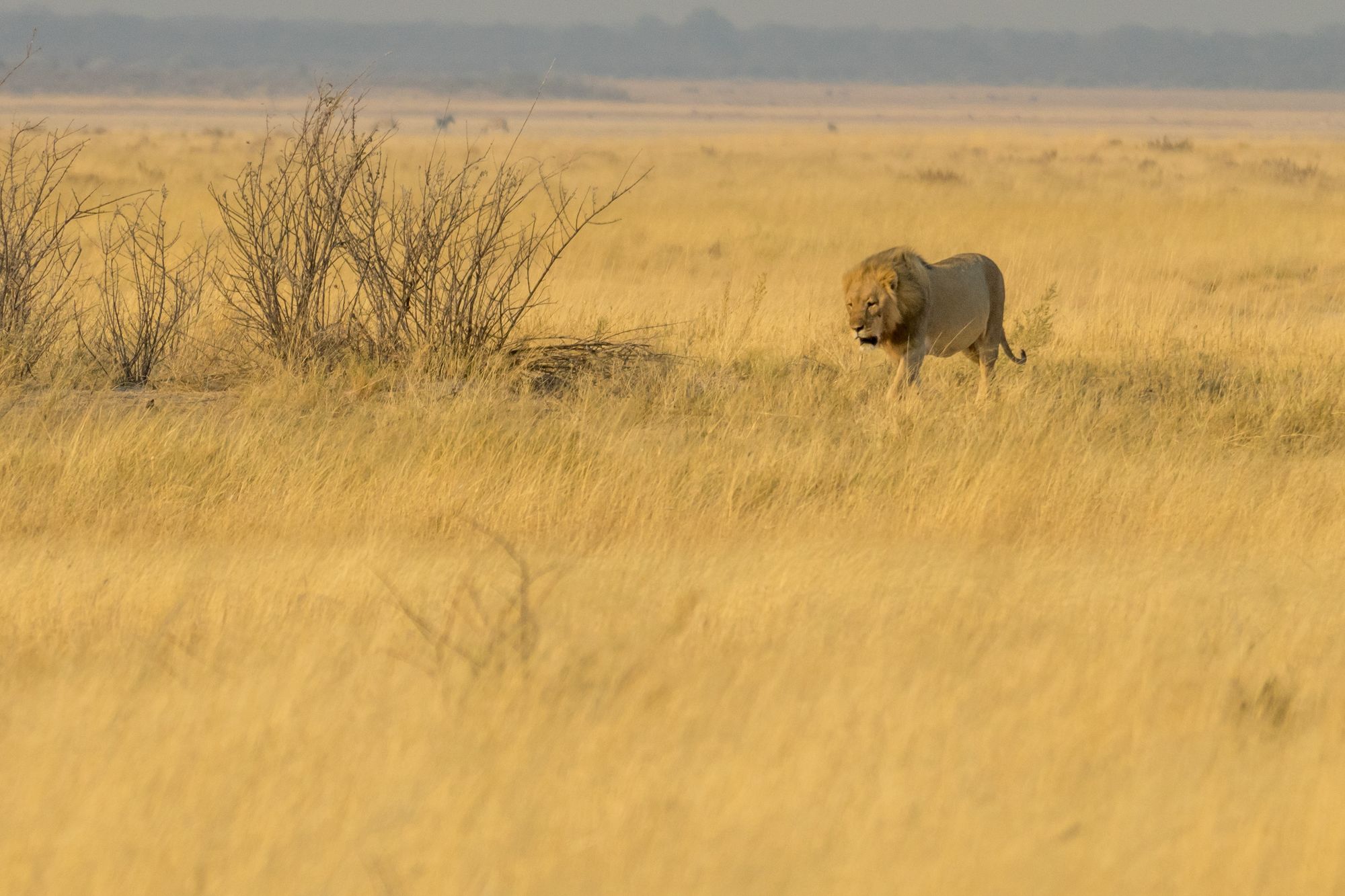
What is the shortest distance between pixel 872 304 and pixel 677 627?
11.6ft

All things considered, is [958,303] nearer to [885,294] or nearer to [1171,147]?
[885,294]

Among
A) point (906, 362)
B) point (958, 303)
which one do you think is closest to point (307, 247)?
point (906, 362)

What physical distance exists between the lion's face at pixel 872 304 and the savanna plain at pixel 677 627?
433 mm

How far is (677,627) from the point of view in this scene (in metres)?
4.53

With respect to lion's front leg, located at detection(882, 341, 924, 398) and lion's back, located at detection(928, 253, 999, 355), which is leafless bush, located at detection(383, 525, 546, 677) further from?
lion's back, located at detection(928, 253, 999, 355)

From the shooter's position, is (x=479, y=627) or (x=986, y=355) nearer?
(x=479, y=627)

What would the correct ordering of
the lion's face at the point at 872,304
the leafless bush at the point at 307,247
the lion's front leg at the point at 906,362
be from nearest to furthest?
the lion's face at the point at 872,304 → the lion's front leg at the point at 906,362 → the leafless bush at the point at 307,247

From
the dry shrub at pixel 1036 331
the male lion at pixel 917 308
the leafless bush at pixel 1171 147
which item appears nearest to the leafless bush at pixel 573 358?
the male lion at pixel 917 308

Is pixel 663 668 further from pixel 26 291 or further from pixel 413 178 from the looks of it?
pixel 413 178

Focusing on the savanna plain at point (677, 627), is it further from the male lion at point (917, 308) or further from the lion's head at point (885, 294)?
the lion's head at point (885, 294)

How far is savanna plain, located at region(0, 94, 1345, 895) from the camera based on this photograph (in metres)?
3.22

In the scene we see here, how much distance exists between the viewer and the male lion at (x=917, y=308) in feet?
25.4

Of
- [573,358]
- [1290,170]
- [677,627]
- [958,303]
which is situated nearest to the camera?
[677,627]

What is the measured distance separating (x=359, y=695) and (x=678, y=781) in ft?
3.21
